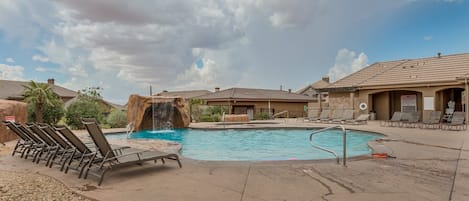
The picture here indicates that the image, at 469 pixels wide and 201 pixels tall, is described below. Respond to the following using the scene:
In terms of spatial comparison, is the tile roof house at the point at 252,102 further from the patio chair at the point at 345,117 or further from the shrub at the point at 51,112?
the shrub at the point at 51,112

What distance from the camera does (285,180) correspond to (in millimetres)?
4738

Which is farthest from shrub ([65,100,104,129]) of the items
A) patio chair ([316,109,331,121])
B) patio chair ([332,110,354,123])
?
patio chair ([332,110,354,123])

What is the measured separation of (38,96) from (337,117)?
17770 millimetres

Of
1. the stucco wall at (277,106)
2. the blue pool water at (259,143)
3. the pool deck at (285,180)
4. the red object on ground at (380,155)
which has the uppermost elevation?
the stucco wall at (277,106)

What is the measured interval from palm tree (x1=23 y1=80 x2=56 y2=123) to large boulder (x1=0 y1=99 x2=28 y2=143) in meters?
3.51

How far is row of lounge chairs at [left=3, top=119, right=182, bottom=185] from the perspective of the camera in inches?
194

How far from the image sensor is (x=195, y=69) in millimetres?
26719

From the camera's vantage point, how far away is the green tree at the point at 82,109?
17.4 meters

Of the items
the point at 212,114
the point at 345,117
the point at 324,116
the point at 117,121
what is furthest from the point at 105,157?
the point at 212,114

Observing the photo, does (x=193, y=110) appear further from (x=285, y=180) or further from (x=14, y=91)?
(x=285, y=180)

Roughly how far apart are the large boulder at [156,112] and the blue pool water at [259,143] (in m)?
0.81

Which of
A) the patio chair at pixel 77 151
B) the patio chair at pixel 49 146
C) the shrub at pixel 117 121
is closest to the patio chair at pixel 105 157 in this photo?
the patio chair at pixel 77 151

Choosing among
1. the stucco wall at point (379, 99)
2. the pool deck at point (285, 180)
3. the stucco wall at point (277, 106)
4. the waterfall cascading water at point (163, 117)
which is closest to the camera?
the pool deck at point (285, 180)

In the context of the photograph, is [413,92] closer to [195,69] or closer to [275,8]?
[275,8]
